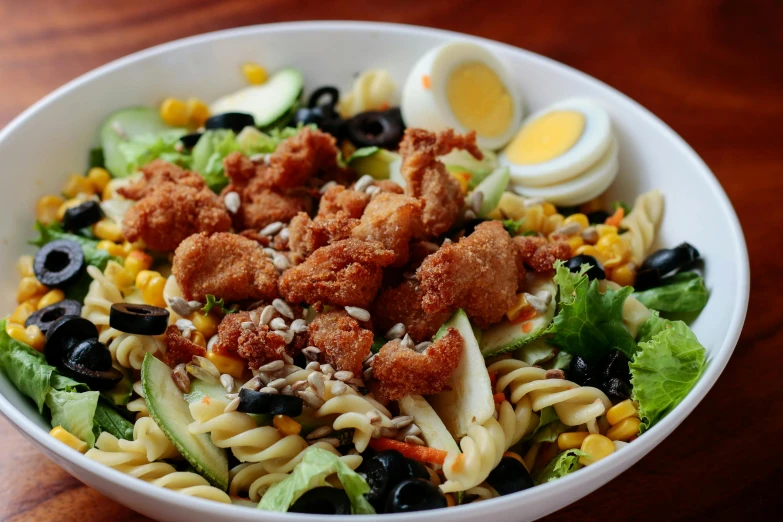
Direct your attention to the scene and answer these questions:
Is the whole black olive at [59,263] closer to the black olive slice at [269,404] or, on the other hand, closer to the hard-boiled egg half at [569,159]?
the black olive slice at [269,404]

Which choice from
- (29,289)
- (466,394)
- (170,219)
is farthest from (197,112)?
(466,394)

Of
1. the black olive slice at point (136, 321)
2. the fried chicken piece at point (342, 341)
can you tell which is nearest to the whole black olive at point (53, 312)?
the black olive slice at point (136, 321)

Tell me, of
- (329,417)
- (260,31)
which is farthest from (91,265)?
(260,31)

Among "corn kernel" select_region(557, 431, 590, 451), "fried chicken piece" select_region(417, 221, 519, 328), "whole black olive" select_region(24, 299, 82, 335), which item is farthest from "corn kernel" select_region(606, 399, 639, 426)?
Answer: "whole black olive" select_region(24, 299, 82, 335)

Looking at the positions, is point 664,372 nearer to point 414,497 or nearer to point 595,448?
point 595,448

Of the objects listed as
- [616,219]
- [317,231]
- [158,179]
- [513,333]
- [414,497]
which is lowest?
[616,219]

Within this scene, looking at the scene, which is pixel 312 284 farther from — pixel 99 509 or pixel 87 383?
pixel 99 509
